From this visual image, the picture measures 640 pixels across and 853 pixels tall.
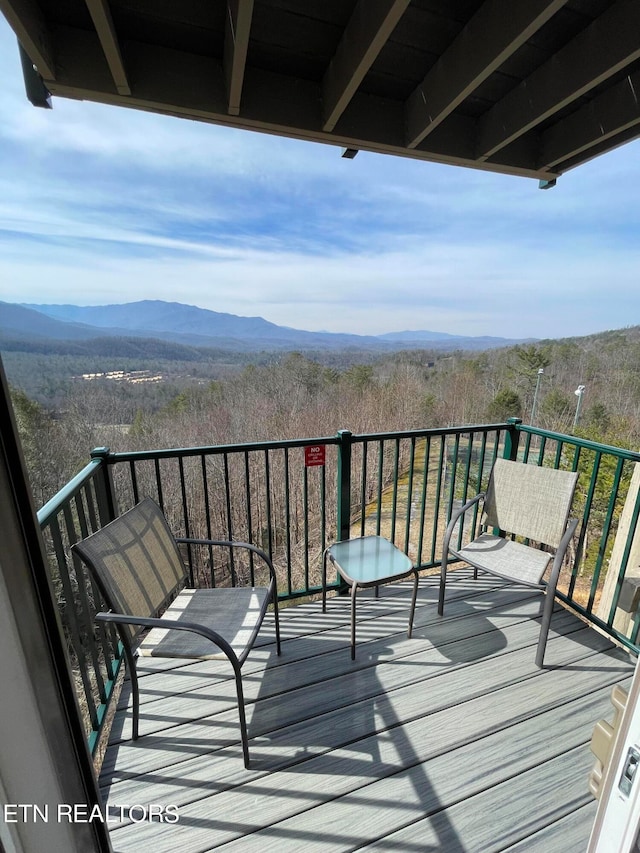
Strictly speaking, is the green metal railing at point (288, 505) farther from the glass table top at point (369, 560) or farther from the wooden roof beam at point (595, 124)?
the wooden roof beam at point (595, 124)

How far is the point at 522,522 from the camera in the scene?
7.82ft

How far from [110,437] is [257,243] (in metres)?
18.1

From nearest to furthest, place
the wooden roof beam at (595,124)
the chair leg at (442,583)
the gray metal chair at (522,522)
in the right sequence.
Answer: the wooden roof beam at (595,124) → the gray metal chair at (522,522) → the chair leg at (442,583)

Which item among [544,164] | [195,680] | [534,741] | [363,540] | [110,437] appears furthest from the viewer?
[110,437]

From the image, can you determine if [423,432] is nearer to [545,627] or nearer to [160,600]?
[545,627]

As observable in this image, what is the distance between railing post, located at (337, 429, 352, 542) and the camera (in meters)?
2.37

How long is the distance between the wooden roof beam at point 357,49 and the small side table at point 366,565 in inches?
81.2

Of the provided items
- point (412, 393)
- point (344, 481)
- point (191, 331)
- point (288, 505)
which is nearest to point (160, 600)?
point (288, 505)

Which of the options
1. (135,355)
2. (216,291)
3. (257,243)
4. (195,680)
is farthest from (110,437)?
(257,243)

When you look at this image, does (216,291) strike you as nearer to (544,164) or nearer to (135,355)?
(135,355)

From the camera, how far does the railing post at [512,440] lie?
280 cm

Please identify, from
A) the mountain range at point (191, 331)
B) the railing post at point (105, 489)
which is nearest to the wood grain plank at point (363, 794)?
the railing post at point (105, 489)

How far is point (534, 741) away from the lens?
5.21 ft

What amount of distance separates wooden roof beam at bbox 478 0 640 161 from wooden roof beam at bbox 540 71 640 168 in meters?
0.37
